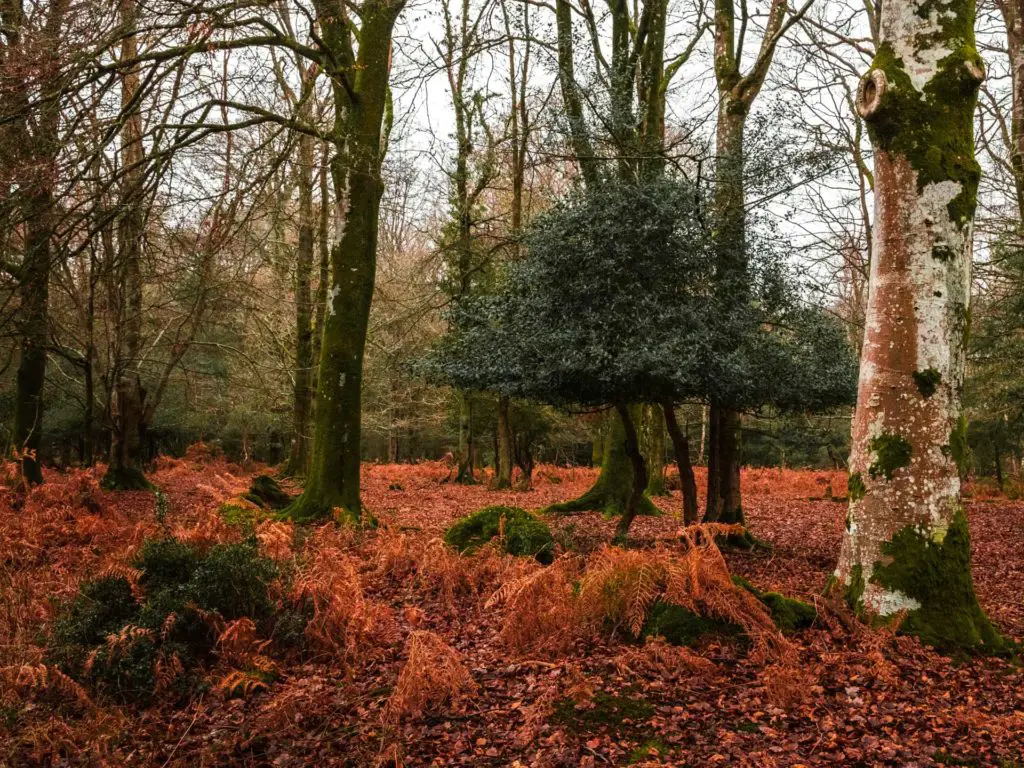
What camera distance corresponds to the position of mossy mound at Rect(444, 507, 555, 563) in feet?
24.9

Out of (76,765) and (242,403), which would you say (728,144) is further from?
(242,403)

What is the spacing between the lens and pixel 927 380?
15.8 feet

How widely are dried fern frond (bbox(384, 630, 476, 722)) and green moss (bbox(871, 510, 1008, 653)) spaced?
9.57 feet

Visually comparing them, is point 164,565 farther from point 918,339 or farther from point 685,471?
point 685,471

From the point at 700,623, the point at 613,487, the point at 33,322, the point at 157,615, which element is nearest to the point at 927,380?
the point at 700,623

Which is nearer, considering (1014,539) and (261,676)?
(261,676)

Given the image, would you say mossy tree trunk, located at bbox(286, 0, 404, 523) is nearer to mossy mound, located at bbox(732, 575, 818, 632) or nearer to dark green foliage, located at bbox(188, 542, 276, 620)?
dark green foliage, located at bbox(188, 542, 276, 620)

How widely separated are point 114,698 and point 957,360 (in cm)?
585

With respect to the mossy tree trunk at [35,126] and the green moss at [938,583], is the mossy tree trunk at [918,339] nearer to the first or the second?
Result: the green moss at [938,583]

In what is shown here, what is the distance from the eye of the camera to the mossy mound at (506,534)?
7582 mm

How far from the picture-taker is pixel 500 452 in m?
18.1

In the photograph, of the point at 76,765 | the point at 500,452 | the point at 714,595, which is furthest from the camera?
the point at 500,452

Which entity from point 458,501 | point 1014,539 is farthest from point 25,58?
point 1014,539

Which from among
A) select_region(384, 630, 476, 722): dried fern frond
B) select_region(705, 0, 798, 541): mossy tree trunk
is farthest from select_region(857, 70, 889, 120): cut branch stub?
select_region(384, 630, 476, 722): dried fern frond
